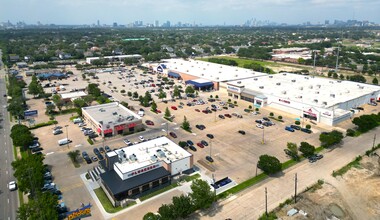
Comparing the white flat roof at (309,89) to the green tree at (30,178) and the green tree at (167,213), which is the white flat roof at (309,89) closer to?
the green tree at (167,213)

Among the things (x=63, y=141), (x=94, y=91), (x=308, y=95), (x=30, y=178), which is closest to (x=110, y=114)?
(x=63, y=141)

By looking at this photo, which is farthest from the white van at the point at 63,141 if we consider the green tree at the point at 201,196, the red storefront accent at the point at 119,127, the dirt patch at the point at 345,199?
the dirt patch at the point at 345,199

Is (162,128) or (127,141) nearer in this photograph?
(127,141)

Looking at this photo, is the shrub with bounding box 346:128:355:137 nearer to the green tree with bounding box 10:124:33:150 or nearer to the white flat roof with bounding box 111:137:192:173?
the white flat roof with bounding box 111:137:192:173

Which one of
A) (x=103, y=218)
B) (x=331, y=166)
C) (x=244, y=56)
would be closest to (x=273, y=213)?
(x=331, y=166)

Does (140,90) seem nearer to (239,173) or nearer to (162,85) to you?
(162,85)

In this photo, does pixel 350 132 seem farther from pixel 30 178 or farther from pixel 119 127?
pixel 30 178
